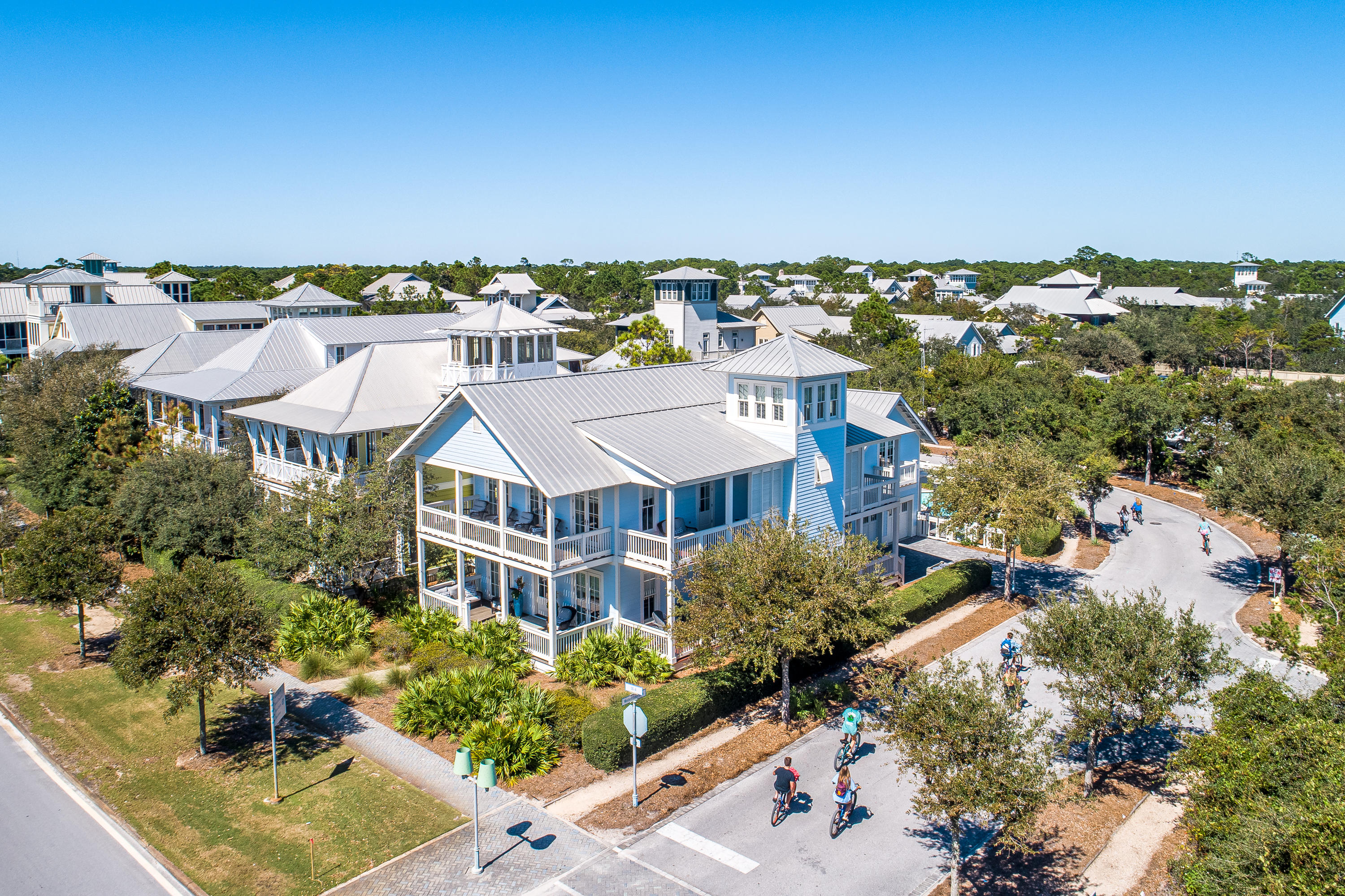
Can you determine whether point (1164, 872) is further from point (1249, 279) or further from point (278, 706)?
point (1249, 279)

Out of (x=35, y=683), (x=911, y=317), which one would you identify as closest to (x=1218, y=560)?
(x=35, y=683)

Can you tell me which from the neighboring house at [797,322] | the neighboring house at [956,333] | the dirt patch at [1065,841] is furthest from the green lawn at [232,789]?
the neighboring house at [956,333]

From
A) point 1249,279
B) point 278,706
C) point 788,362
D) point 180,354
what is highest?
point 1249,279

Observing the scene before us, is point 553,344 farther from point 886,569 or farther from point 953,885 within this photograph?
point 953,885

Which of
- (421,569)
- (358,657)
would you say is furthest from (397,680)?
(421,569)

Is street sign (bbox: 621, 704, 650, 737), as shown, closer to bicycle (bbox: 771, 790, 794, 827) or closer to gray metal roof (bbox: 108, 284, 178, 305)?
bicycle (bbox: 771, 790, 794, 827)
